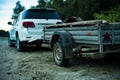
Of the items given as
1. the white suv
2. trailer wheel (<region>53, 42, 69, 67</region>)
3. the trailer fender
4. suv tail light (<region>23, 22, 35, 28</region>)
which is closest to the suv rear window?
the white suv

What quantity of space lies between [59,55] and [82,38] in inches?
49.4

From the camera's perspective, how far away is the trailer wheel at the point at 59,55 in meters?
8.35

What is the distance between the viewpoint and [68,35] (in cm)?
837

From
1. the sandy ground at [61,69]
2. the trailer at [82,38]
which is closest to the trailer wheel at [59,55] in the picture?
the trailer at [82,38]

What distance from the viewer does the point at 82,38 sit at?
784cm

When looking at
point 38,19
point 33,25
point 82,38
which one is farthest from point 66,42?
point 38,19

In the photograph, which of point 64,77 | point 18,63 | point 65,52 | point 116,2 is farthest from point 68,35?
point 116,2

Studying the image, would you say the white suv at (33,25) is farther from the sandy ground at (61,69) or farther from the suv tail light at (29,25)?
the sandy ground at (61,69)

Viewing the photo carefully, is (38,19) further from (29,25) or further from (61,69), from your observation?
(61,69)

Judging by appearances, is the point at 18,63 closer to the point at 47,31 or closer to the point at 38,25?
the point at 47,31

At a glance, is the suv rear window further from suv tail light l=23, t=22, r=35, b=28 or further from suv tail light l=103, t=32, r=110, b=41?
suv tail light l=103, t=32, r=110, b=41

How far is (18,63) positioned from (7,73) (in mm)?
1640

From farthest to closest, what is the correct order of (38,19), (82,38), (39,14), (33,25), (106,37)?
(39,14) < (38,19) < (33,25) < (82,38) < (106,37)

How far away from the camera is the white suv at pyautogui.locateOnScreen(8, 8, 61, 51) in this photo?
1216cm
